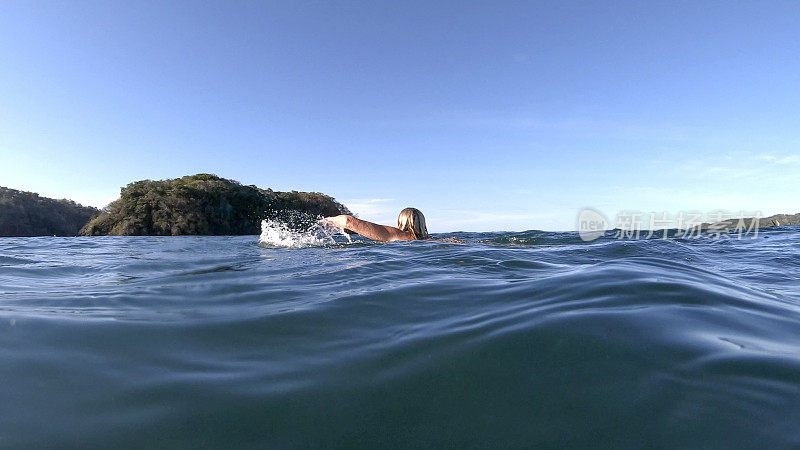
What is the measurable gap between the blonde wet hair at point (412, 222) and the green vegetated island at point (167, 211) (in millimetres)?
20437

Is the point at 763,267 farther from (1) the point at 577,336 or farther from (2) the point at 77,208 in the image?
(2) the point at 77,208

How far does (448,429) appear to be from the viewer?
4.25ft

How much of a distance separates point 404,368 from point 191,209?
3629 centimetres

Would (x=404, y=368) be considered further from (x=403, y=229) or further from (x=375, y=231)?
(x=403, y=229)

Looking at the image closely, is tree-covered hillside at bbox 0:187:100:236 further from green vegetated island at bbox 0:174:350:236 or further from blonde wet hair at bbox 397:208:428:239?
blonde wet hair at bbox 397:208:428:239

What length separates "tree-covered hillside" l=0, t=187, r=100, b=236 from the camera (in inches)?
1414

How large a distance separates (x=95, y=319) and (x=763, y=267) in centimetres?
838

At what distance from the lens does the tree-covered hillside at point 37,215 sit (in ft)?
118

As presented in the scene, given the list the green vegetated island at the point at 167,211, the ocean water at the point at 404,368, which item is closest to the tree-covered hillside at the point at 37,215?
the green vegetated island at the point at 167,211

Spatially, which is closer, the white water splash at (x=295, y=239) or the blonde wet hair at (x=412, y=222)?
the blonde wet hair at (x=412, y=222)

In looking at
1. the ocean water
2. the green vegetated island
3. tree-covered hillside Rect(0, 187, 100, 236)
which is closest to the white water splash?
the ocean water

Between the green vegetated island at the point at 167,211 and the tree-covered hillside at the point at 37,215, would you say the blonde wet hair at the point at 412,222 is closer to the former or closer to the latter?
the green vegetated island at the point at 167,211

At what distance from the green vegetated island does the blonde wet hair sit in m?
20.4

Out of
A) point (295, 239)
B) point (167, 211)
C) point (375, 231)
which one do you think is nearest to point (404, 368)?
point (375, 231)
